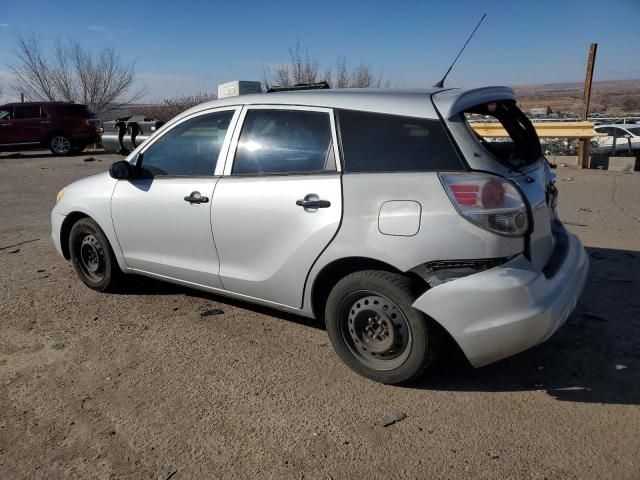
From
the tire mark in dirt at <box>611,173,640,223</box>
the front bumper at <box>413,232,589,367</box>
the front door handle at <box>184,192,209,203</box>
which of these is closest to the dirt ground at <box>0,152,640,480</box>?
the front bumper at <box>413,232,589,367</box>

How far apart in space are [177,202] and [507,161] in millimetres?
2274

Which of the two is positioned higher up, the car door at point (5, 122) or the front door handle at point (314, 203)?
the car door at point (5, 122)

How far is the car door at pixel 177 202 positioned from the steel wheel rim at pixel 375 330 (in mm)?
1133

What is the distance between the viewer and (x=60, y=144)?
19.4 m

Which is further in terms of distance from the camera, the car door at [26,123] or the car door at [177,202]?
the car door at [26,123]

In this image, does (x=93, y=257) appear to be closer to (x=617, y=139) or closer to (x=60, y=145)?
(x=60, y=145)

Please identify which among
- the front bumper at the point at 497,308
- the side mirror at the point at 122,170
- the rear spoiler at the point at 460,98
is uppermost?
the rear spoiler at the point at 460,98

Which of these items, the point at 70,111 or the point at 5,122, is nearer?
the point at 5,122

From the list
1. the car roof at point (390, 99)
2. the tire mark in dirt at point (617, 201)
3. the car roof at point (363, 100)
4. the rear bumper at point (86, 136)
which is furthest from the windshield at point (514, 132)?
the rear bumper at point (86, 136)

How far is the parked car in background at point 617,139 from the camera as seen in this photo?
1892 centimetres

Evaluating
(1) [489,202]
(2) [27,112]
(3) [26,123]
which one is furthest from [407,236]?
(2) [27,112]

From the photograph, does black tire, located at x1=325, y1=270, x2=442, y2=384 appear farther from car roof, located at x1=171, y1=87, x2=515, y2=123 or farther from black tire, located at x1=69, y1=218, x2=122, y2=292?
black tire, located at x1=69, y1=218, x2=122, y2=292

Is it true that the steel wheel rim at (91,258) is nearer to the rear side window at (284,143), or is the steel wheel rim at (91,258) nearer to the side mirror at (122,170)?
the side mirror at (122,170)

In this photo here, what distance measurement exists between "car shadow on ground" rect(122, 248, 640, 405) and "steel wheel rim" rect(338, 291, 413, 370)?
23 centimetres
